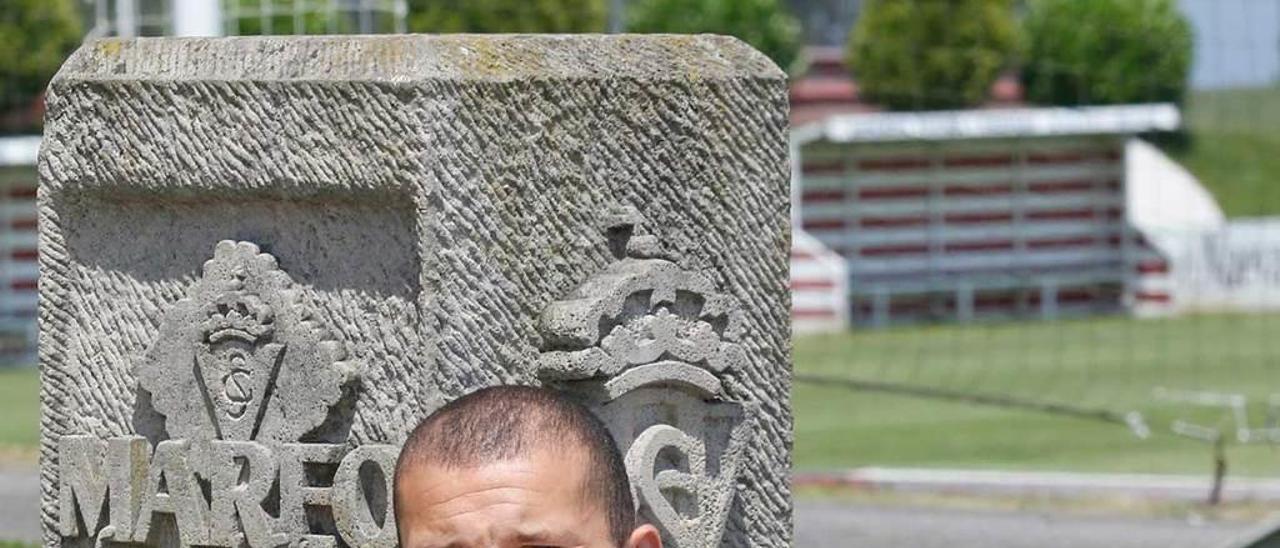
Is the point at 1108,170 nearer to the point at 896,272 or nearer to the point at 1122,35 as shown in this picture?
the point at 896,272

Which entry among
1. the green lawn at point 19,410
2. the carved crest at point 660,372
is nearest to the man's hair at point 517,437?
the carved crest at point 660,372

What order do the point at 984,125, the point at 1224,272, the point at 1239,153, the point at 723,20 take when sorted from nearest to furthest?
the point at 984,125 < the point at 1224,272 < the point at 723,20 < the point at 1239,153

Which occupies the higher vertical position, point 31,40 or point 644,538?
point 31,40

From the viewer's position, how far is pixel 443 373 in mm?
4281

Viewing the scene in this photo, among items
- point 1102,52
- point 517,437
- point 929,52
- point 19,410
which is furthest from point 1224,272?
point 517,437

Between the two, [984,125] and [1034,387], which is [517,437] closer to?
[1034,387]

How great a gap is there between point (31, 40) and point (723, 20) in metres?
9.70

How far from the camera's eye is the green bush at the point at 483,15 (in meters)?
30.0

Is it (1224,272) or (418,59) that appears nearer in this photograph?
(418,59)

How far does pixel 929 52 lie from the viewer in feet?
113

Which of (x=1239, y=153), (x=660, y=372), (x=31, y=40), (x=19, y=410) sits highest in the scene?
(x=31, y=40)

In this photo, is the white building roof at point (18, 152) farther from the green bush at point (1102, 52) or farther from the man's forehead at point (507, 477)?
the man's forehead at point (507, 477)

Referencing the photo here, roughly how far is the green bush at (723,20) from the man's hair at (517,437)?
32.1 meters

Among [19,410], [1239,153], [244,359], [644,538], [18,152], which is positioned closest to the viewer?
[644,538]
